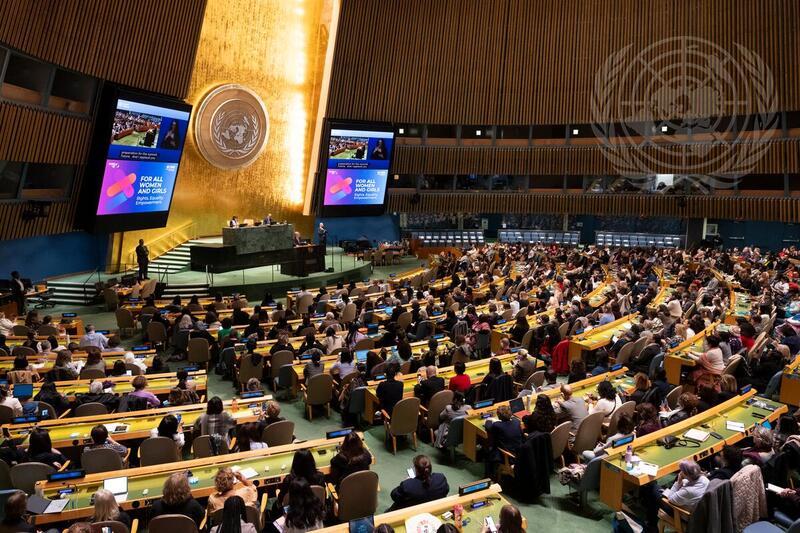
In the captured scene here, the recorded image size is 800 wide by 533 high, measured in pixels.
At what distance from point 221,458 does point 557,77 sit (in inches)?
1041

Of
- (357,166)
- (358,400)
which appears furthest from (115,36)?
(358,400)

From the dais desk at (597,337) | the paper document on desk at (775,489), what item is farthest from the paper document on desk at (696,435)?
the dais desk at (597,337)

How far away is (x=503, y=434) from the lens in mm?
6812

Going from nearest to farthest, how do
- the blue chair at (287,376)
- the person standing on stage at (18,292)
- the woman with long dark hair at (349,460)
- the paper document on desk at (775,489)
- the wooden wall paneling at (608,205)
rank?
the paper document on desk at (775,489) → the woman with long dark hair at (349,460) → the blue chair at (287,376) → the person standing on stage at (18,292) → the wooden wall paneling at (608,205)

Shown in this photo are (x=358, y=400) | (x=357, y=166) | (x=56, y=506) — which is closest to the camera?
(x=56, y=506)

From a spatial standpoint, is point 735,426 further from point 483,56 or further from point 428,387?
point 483,56

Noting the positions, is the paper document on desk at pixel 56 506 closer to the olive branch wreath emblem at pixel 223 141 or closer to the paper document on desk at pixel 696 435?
the paper document on desk at pixel 696 435

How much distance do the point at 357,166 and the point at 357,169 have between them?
13 centimetres

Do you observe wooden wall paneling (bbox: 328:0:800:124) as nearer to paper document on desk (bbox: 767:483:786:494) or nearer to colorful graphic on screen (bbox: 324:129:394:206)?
colorful graphic on screen (bbox: 324:129:394:206)

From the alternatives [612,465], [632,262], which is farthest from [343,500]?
[632,262]

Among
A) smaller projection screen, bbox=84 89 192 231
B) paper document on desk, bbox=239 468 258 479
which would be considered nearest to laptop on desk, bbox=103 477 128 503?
paper document on desk, bbox=239 468 258 479

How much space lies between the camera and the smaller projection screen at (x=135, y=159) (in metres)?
16.6

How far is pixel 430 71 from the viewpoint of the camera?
28.4m

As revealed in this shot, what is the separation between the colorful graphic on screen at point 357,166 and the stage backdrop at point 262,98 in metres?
2.44
